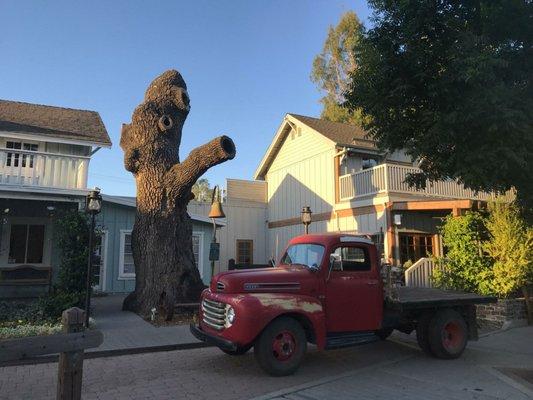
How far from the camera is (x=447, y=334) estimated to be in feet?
27.4

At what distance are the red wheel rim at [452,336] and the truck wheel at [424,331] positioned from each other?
0.94 ft

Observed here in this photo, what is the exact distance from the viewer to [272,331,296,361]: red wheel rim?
671cm

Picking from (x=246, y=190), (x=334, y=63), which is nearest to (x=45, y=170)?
(x=246, y=190)

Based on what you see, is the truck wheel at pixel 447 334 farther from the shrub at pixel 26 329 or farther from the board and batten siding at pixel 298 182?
the board and batten siding at pixel 298 182

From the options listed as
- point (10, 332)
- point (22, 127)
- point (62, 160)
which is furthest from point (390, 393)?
point (22, 127)

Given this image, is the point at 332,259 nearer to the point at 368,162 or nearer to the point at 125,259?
the point at 125,259

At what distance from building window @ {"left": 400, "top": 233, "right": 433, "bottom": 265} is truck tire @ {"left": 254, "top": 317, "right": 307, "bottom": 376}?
12246 millimetres

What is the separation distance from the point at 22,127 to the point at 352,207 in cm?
1248

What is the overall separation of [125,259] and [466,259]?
12235mm

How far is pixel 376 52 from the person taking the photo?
768cm

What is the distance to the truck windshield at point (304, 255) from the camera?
25.1 ft

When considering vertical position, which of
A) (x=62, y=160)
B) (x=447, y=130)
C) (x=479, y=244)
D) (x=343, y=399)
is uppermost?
(x=62, y=160)

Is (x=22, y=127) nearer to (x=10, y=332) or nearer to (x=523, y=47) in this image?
(x=10, y=332)

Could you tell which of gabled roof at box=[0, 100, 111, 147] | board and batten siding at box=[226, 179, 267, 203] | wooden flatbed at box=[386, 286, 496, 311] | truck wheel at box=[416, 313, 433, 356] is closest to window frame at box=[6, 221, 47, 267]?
gabled roof at box=[0, 100, 111, 147]
